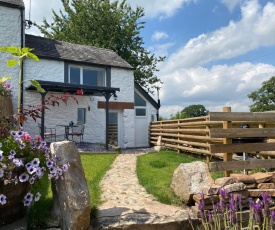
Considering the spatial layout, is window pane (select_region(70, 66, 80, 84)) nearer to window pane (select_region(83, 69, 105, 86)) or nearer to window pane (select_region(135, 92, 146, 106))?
window pane (select_region(83, 69, 105, 86))

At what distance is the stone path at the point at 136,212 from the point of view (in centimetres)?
379

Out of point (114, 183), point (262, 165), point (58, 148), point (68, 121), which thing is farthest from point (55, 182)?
point (68, 121)

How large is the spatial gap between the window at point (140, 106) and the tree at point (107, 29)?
9970 millimetres

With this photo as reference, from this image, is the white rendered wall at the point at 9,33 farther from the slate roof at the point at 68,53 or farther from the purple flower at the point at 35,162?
the purple flower at the point at 35,162

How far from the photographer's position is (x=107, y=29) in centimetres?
2622

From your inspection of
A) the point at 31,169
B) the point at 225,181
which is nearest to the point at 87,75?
the point at 225,181

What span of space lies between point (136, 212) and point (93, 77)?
39.5 feet

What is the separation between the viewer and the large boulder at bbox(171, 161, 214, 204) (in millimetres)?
4504

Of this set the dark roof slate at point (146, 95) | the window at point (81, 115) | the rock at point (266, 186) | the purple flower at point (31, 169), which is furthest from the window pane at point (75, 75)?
the purple flower at point (31, 169)

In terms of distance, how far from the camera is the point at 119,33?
26344 mm

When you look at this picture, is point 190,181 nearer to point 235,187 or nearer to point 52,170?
point 235,187

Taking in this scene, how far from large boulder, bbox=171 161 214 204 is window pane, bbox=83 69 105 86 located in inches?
429

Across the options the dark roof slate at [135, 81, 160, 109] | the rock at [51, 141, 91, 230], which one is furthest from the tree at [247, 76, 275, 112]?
the rock at [51, 141, 91, 230]

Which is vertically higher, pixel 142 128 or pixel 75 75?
pixel 75 75
